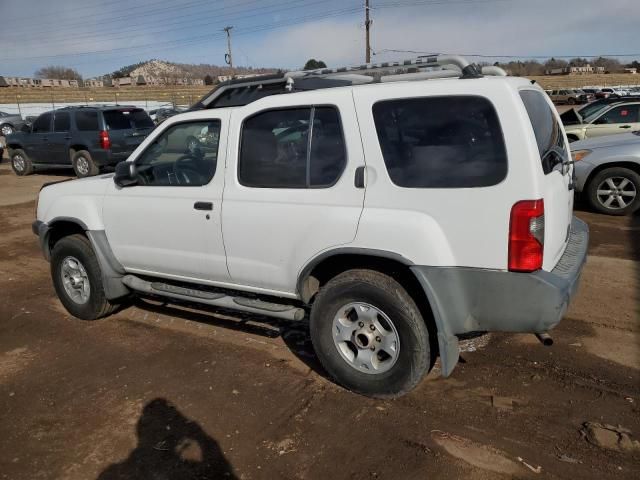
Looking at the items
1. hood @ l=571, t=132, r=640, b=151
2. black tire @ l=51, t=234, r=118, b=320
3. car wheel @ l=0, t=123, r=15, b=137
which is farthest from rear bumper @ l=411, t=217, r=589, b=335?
car wheel @ l=0, t=123, r=15, b=137

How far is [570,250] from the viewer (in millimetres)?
3547

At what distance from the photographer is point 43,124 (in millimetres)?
15164

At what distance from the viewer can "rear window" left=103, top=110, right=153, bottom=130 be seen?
13.7m

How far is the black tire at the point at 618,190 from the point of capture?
25.4ft

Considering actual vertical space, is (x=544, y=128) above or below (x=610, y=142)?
above

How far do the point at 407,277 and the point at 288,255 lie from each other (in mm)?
807

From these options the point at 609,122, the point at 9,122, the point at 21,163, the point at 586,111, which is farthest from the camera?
the point at 9,122

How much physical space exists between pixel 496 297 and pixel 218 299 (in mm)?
2104

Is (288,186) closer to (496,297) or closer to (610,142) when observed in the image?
(496,297)

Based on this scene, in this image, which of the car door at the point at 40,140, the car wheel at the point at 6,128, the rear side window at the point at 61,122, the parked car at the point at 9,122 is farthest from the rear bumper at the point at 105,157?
the car wheel at the point at 6,128

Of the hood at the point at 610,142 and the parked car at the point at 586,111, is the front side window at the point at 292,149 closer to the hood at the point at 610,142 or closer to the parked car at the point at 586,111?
the hood at the point at 610,142

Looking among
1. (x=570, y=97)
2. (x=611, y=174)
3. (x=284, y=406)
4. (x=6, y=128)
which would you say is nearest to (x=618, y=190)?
(x=611, y=174)

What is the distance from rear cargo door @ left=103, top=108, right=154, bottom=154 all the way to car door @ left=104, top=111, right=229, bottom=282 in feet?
32.8

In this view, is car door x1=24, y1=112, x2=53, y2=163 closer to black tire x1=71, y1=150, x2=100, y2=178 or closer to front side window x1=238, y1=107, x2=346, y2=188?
black tire x1=71, y1=150, x2=100, y2=178
